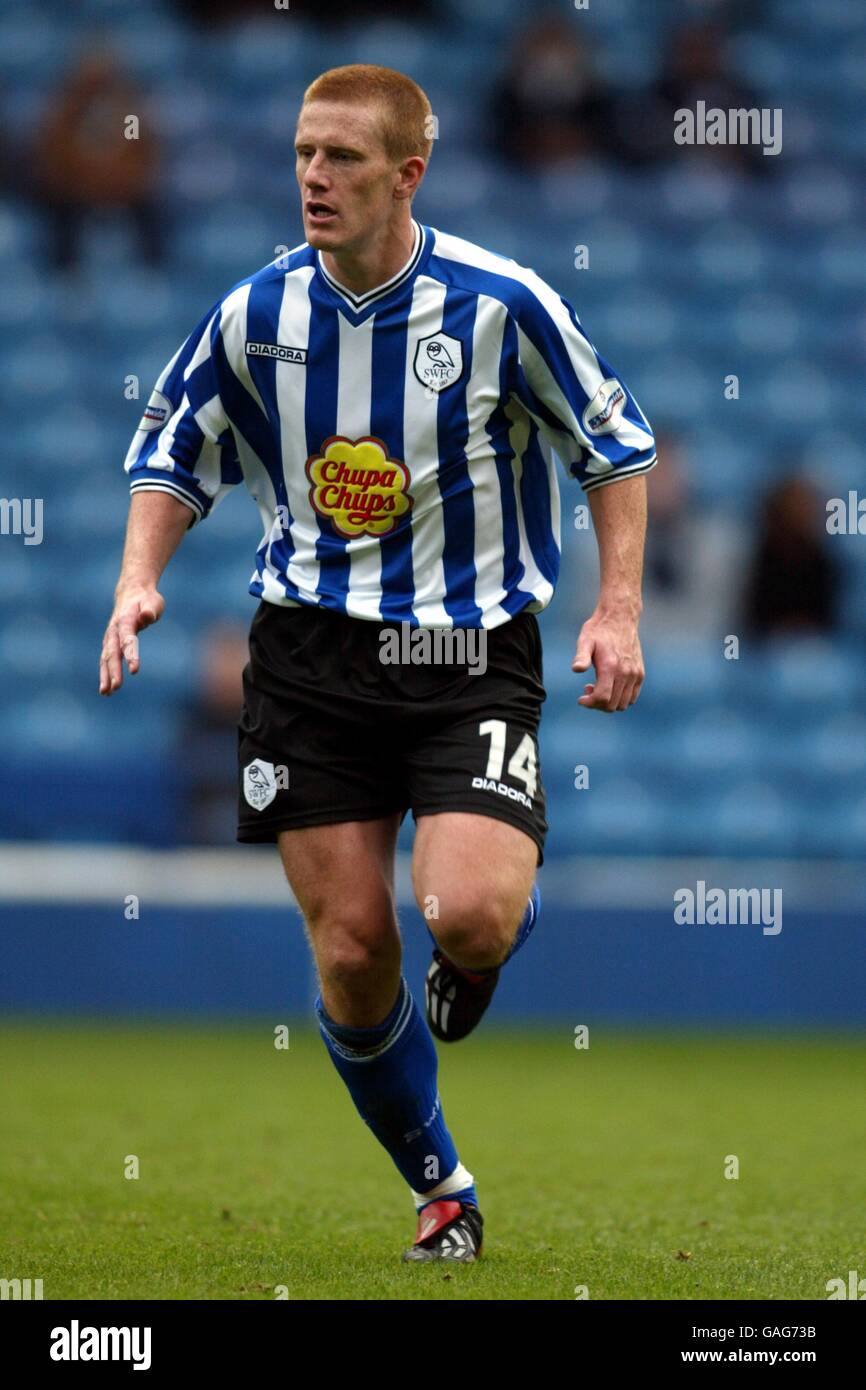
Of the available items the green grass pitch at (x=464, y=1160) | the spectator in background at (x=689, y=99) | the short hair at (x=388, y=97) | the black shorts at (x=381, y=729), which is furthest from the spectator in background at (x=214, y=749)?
the short hair at (x=388, y=97)

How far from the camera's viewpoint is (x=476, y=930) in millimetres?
3984

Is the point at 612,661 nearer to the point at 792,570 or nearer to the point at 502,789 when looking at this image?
the point at 502,789

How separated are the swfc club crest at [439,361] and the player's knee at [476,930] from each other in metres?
1.05

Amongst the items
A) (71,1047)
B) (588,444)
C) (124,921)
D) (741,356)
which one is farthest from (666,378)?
(588,444)

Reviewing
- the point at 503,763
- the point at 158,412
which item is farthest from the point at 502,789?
the point at 158,412

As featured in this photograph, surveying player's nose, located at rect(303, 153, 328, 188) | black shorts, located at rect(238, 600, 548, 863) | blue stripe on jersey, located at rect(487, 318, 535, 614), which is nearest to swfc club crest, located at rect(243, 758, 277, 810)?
black shorts, located at rect(238, 600, 548, 863)

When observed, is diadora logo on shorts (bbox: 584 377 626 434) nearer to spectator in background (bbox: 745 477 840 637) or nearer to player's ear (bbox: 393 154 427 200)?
player's ear (bbox: 393 154 427 200)

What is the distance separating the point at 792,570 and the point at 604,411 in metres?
6.80

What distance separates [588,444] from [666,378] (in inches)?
336

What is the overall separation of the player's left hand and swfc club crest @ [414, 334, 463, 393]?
0.59 meters

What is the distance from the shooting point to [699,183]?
1325cm

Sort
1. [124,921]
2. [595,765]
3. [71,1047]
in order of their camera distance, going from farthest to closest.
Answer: [595,765] < [124,921] < [71,1047]

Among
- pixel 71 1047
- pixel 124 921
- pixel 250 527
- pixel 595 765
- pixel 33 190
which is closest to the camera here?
pixel 71 1047

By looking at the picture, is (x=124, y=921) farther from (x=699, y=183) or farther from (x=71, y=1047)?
(x=699, y=183)
